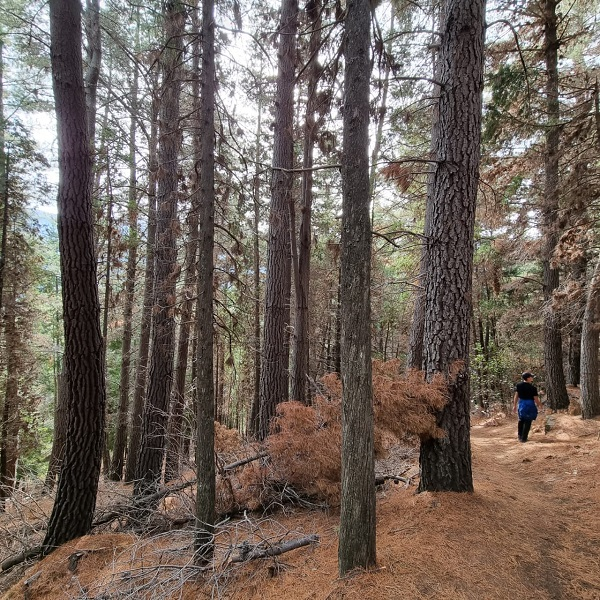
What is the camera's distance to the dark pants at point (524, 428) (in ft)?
25.5

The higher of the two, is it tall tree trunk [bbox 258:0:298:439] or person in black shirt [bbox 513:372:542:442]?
tall tree trunk [bbox 258:0:298:439]

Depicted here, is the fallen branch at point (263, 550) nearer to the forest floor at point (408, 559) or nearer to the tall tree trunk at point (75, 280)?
the forest floor at point (408, 559)

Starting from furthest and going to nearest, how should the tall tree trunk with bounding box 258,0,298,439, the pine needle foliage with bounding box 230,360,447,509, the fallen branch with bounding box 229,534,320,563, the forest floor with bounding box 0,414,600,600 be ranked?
the tall tree trunk with bounding box 258,0,298,439 → the pine needle foliage with bounding box 230,360,447,509 → the fallen branch with bounding box 229,534,320,563 → the forest floor with bounding box 0,414,600,600

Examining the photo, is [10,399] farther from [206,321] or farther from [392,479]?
[392,479]

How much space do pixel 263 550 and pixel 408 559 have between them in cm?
146

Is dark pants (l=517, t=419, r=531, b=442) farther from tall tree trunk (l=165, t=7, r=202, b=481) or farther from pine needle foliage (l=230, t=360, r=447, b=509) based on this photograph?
tall tree trunk (l=165, t=7, r=202, b=481)

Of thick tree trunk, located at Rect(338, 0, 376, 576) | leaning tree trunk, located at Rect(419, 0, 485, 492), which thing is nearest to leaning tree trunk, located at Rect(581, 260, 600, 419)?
leaning tree trunk, located at Rect(419, 0, 485, 492)

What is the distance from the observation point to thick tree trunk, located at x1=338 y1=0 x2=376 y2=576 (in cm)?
299

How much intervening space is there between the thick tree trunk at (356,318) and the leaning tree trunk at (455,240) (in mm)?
1632

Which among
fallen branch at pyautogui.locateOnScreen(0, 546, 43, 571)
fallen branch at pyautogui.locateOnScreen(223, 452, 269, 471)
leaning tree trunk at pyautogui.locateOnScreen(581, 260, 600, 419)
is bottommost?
fallen branch at pyautogui.locateOnScreen(0, 546, 43, 571)

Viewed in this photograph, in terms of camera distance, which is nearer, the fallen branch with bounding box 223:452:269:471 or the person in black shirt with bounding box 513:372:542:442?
the fallen branch with bounding box 223:452:269:471

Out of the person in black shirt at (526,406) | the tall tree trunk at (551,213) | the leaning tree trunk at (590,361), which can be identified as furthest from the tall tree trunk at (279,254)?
the leaning tree trunk at (590,361)

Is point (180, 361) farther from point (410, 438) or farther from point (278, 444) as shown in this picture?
point (410, 438)

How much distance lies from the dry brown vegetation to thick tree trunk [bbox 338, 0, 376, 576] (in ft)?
1.39
